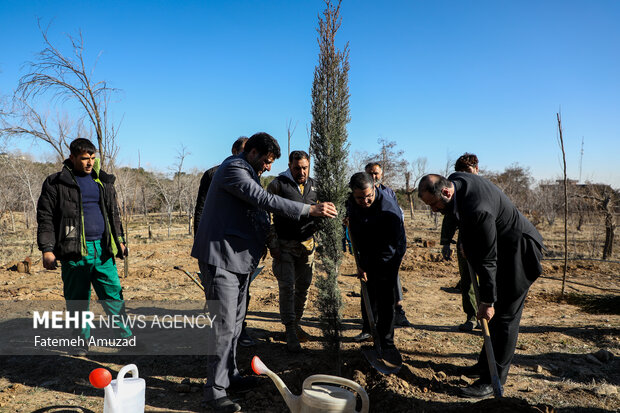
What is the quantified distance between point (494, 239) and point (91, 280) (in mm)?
3927

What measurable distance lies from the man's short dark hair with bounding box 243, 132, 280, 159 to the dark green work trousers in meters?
2.00

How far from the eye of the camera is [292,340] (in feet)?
13.6

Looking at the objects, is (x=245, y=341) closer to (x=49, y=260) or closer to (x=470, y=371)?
(x=49, y=260)

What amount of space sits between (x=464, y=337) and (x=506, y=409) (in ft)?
7.71

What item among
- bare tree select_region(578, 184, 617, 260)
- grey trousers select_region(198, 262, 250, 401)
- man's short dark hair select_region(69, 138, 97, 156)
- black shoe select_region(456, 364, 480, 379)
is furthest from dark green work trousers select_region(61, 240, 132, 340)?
bare tree select_region(578, 184, 617, 260)

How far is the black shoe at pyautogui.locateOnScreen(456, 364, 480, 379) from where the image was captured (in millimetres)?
3604

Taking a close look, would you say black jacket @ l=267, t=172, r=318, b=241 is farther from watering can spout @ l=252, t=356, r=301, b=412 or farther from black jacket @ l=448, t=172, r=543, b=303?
watering can spout @ l=252, t=356, r=301, b=412

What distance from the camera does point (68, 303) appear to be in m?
3.88

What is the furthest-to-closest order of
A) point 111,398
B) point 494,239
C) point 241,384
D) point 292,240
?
point 292,240 < point 241,384 < point 494,239 < point 111,398

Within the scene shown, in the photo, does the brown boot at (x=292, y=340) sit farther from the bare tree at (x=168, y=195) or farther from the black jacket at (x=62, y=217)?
the bare tree at (x=168, y=195)

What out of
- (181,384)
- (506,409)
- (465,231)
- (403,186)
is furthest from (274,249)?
(403,186)

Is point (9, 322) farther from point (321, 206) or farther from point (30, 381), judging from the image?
point (321, 206)

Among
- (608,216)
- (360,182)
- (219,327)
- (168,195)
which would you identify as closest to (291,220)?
(360,182)

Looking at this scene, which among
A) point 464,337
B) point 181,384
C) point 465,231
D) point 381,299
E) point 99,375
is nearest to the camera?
point 99,375
